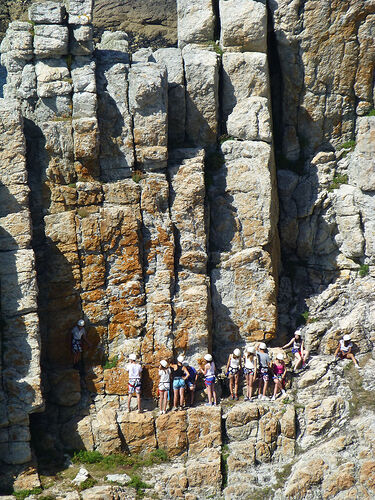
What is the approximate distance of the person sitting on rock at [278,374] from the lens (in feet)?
94.7

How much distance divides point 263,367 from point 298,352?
223 cm

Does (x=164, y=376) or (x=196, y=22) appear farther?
(x=196, y=22)

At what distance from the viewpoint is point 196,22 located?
32.3 meters

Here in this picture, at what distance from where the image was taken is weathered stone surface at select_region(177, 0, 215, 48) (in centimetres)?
3225

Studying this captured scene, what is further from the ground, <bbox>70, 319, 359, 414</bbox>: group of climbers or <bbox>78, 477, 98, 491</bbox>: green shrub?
<bbox>70, 319, 359, 414</bbox>: group of climbers

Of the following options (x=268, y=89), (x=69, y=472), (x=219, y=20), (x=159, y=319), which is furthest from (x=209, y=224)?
(x=69, y=472)

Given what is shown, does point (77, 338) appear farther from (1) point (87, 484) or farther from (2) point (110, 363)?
(1) point (87, 484)

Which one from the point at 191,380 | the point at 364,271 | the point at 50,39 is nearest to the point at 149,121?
the point at 50,39

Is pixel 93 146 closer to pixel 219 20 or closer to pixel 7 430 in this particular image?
pixel 219 20

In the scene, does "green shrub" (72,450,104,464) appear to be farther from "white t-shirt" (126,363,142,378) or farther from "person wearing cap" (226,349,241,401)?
"person wearing cap" (226,349,241,401)

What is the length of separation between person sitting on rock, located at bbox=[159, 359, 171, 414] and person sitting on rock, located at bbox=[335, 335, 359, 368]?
7162mm

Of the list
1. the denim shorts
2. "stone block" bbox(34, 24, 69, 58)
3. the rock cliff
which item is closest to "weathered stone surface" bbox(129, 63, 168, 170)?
the rock cliff

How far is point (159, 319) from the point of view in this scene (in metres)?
29.0

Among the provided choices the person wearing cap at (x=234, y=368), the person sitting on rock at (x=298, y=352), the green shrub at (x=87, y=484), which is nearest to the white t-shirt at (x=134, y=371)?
the person wearing cap at (x=234, y=368)
